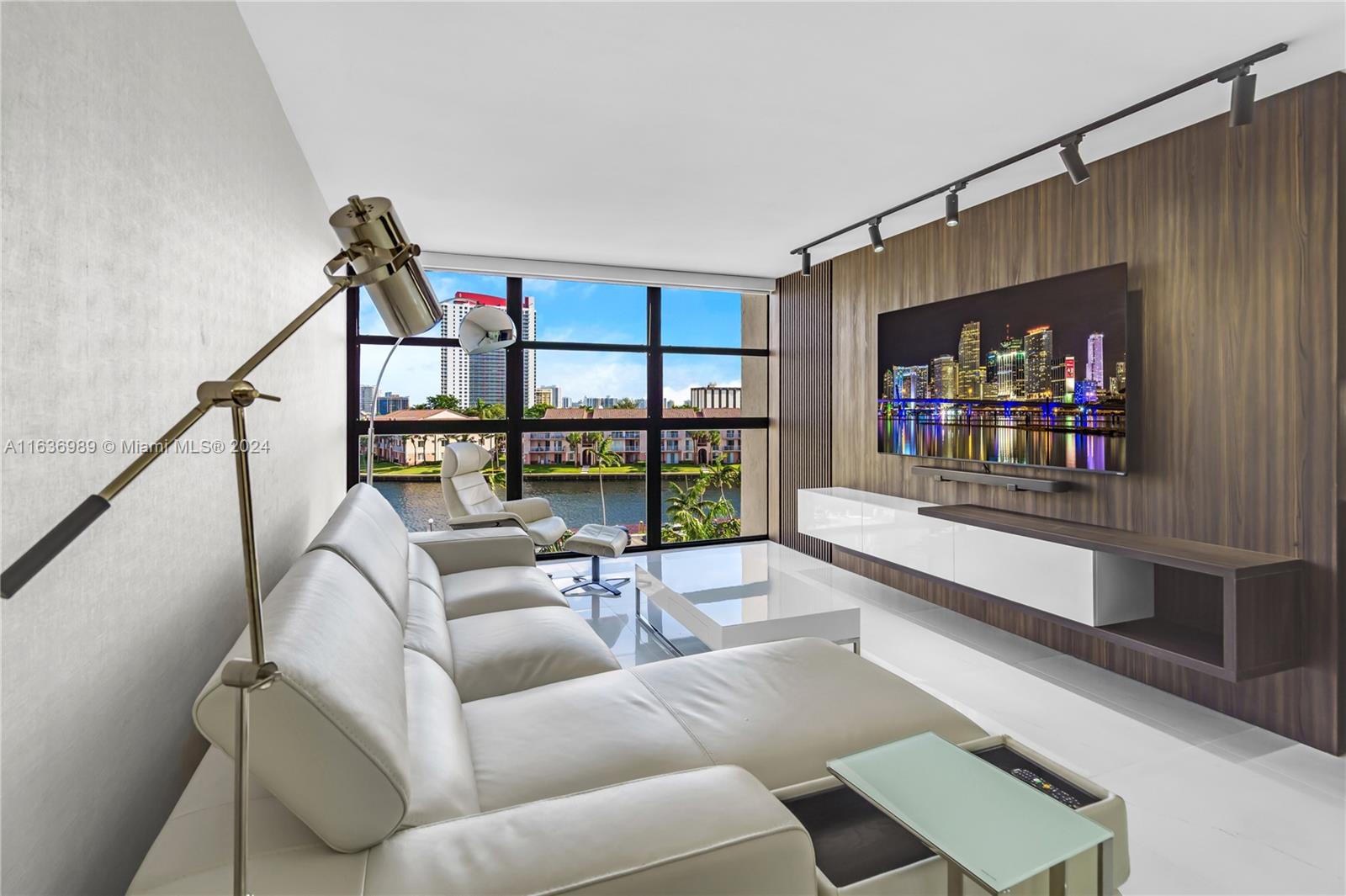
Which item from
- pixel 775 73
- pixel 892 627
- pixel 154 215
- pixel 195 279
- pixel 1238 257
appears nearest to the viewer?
pixel 154 215

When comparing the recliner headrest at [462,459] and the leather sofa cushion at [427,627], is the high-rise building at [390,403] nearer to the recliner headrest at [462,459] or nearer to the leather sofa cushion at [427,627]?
the recliner headrest at [462,459]

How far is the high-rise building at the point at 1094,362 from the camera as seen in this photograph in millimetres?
3033

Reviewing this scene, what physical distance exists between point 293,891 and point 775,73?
8.62 feet

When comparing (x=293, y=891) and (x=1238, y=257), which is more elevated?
(x=1238, y=257)

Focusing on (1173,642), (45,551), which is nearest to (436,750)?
(45,551)

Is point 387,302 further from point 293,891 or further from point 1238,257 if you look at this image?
point 1238,257

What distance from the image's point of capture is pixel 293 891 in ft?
2.88

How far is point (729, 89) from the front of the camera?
8.16 ft

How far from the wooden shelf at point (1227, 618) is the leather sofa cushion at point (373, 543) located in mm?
2757

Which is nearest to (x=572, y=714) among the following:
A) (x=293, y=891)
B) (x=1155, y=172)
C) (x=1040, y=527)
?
(x=293, y=891)

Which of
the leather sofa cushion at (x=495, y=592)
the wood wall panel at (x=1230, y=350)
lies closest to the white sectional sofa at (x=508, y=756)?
the leather sofa cushion at (x=495, y=592)

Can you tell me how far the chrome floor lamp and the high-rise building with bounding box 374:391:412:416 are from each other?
166 inches

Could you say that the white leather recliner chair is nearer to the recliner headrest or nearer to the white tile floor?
the recliner headrest

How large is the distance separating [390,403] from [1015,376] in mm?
4362
